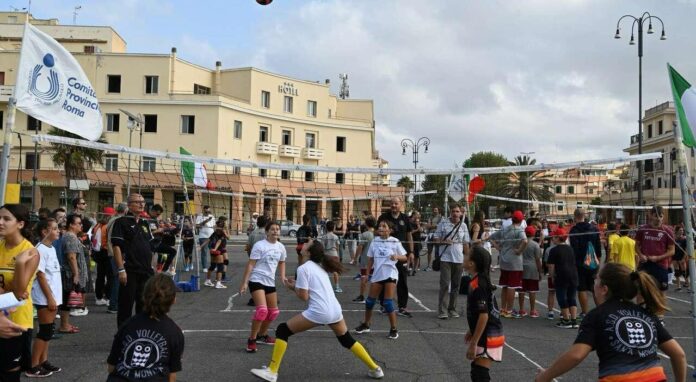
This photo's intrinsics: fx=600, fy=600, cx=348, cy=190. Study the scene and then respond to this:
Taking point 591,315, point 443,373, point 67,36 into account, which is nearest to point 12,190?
→ point 443,373

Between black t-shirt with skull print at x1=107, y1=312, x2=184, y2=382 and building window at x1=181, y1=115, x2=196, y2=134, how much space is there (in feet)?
156

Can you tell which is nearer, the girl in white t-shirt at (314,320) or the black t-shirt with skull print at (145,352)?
the black t-shirt with skull print at (145,352)

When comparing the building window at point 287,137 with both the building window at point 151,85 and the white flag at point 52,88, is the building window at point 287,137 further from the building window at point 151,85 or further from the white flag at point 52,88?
the white flag at point 52,88

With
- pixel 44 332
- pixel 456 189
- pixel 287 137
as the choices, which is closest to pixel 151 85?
pixel 287 137

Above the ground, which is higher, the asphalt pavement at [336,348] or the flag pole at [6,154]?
the flag pole at [6,154]

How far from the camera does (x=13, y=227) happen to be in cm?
468

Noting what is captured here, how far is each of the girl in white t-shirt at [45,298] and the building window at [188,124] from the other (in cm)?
4378

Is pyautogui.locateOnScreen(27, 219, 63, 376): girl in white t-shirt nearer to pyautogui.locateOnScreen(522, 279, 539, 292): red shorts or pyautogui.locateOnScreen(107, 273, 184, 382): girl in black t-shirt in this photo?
pyautogui.locateOnScreen(107, 273, 184, 382): girl in black t-shirt

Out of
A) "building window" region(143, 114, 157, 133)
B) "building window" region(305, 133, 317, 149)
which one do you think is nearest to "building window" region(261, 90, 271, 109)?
"building window" region(305, 133, 317, 149)

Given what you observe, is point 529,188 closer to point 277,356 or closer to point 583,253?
point 583,253

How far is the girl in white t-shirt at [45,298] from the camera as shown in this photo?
6061mm

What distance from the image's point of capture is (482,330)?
16.9ft

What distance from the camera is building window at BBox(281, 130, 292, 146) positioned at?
55875 millimetres

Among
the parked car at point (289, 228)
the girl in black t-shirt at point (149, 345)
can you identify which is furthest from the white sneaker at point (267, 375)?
the parked car at point (289, 228)
